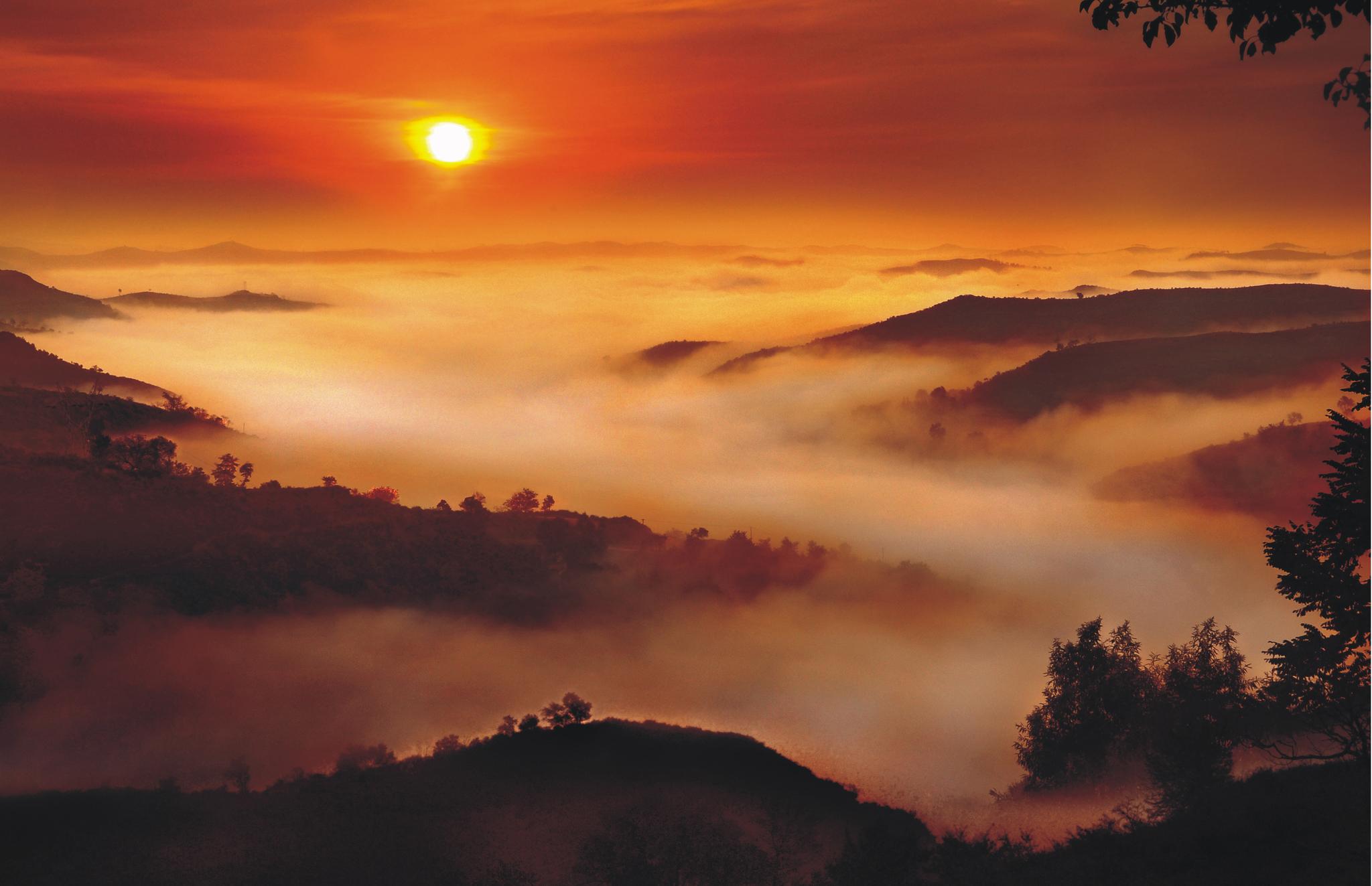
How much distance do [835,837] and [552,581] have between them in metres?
87.4

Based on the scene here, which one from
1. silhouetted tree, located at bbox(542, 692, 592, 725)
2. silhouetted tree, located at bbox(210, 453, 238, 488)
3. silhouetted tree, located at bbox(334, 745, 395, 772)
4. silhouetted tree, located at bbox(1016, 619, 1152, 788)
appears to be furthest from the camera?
silhouetted tree, located at bbox(210, 453, 238, 488)

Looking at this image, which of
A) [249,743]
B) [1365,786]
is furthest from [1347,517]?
[249,743]

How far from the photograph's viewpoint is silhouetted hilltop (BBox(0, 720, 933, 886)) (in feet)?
199

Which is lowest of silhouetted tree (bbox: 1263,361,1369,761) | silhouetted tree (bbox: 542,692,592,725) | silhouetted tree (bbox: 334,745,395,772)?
silhouetted tree (bbox: 334,745,395,772)

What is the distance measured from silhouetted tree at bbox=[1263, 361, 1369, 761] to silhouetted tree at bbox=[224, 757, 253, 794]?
7009 cm

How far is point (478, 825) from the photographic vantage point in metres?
70.1

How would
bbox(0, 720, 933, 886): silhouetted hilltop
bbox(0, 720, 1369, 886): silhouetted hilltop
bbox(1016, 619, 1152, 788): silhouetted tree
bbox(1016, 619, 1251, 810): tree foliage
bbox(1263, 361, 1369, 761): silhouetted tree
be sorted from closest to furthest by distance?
1. bbox(1263, 361, 1369, 761): silhouetted tree
2. bbox(0, 720, 1369, 886): silhouetted hilltop
3. bbox(1016, 619, 1251, 810): tree foliage
4. bbox(1016, 619, 1152, 788): silhouetted tree
5. bbox(0, 720, 933, 886): silhouetted hilltop

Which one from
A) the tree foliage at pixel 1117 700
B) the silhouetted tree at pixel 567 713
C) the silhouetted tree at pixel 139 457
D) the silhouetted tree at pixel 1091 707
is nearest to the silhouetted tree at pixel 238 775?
the silhouetted tree at pixel 567 713

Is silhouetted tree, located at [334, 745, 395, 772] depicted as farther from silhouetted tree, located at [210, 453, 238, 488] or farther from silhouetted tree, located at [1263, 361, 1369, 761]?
silhouetted tree, located at [210, 453, 238, 488]

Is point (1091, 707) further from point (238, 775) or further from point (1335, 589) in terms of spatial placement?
point (238, 775)

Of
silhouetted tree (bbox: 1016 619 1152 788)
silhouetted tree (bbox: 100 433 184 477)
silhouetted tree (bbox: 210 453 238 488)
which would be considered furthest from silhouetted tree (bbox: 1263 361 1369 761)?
silhouetted tree (bbox: 210 453 238 488)

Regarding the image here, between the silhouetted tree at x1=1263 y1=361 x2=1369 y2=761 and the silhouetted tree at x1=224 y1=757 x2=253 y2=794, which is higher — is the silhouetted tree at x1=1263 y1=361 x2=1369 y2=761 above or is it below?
above

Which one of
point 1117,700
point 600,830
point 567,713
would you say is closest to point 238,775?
point 567,713

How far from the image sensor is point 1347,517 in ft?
76.5
